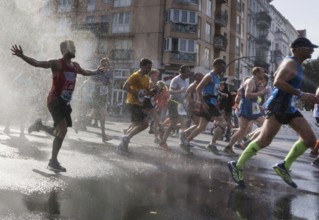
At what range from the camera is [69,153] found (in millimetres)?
6676

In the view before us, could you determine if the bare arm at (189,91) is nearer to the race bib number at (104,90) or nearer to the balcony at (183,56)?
the race bib number at (104,90)

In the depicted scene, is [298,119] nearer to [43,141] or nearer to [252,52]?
[43,141]

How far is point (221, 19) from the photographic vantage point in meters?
43.8

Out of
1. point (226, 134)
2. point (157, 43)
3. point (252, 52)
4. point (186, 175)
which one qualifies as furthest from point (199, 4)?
point (186, 175)

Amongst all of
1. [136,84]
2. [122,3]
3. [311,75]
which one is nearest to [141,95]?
[136,84]

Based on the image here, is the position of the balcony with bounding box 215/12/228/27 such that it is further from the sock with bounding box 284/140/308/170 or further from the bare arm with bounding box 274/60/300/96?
the bare arm with bounding box 274/60/300/96

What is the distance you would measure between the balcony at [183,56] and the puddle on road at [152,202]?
32.8 metres

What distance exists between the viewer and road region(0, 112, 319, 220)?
11.4 feet

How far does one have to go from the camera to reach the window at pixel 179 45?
1496 inches

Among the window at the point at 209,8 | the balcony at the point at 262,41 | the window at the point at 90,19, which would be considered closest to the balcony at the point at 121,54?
the window at the point at 90,19

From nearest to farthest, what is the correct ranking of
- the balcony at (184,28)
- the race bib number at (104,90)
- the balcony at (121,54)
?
the race bib number at (104,90), the balcony at (184,28), the balcony at (121,54)

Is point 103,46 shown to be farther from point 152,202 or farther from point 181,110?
point 152,202

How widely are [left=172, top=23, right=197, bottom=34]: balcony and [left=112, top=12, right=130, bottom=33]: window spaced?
4.53m

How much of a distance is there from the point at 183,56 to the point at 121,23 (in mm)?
6932
